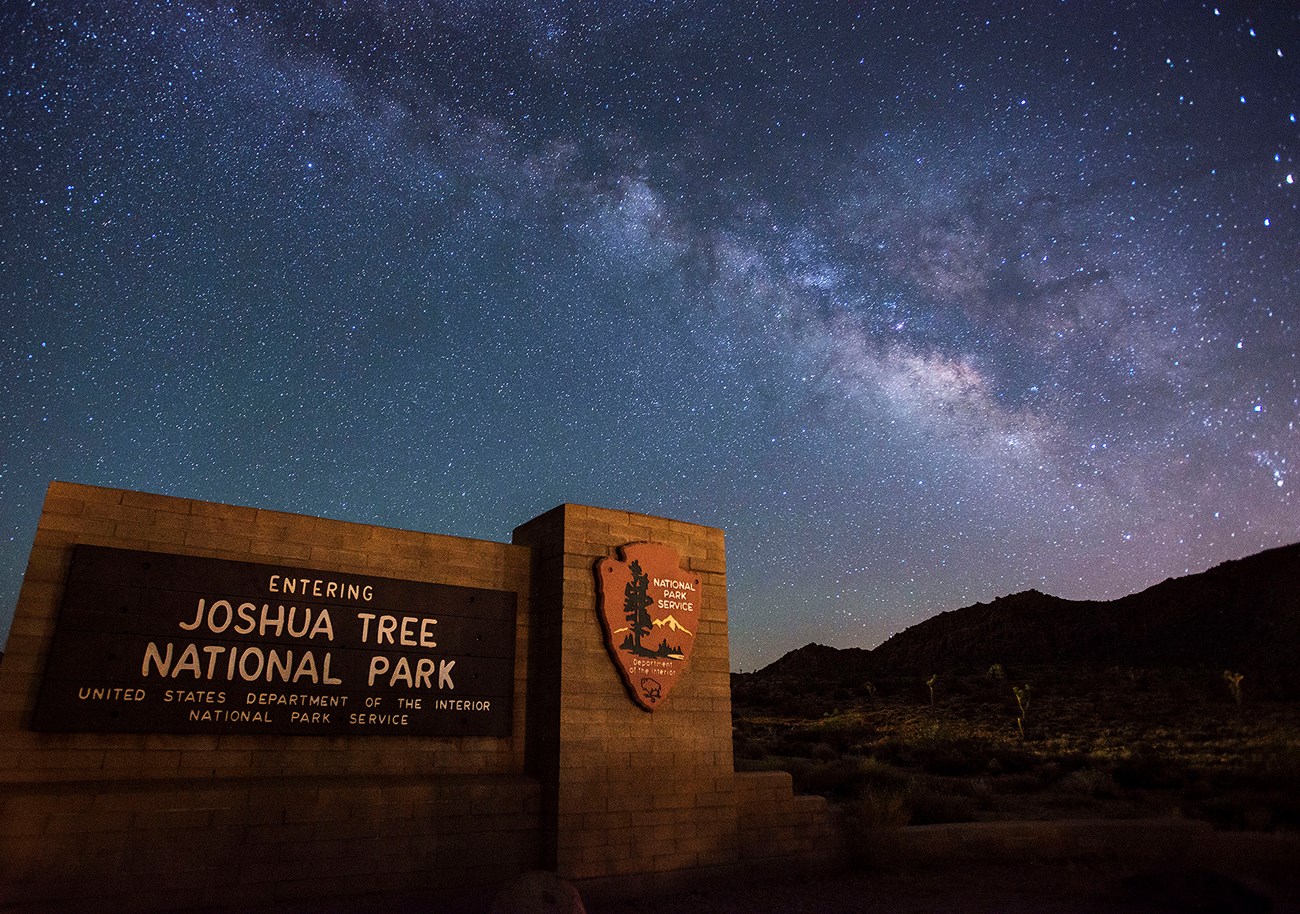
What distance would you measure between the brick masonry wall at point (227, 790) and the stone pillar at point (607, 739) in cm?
43

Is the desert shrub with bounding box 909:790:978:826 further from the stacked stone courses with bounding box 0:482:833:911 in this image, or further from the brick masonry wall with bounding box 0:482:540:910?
the brick masonry wall with bounding box 0:482:540:910

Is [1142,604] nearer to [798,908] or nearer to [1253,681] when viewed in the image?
[1253,681]

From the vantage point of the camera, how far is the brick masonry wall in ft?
20.4

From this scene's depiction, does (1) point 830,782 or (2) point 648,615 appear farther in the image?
(1) point 830,782

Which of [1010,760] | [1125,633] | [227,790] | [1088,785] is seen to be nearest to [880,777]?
[1088,785]

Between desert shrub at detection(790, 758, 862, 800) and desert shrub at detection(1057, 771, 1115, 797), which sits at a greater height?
desert shrub at detection(790, 758, 862, 800)

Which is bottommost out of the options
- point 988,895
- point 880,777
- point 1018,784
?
point 988,895

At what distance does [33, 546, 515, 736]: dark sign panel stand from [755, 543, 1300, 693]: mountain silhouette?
149 feet

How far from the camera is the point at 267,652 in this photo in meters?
7.49

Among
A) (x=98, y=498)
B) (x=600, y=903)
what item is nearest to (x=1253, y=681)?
(x=600, y=903)

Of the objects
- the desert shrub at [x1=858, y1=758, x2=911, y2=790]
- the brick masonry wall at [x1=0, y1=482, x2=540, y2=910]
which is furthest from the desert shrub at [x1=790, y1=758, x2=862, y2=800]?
the brick masonry wall at [x1=0, y1=482, x2=540, y2=910]

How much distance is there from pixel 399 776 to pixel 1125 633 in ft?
212

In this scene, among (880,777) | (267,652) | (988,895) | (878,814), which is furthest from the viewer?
(880,777)

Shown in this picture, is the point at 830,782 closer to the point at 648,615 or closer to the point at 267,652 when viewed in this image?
the point at 648,615
